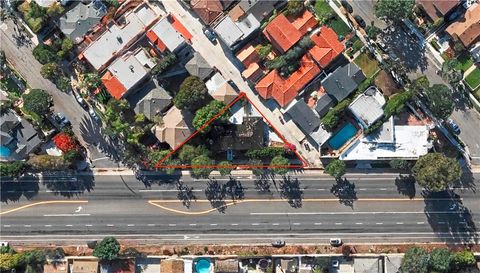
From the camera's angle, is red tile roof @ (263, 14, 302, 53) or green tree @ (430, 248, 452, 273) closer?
green tree @ (430, 248, 452, 273)

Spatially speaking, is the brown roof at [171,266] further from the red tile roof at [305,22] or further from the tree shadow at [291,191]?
the red tile roof at [305,22]

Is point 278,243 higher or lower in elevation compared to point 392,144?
lower

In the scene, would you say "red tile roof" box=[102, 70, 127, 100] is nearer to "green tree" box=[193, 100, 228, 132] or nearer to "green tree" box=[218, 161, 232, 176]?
"green tree" box=[193, 100, 228, 132]

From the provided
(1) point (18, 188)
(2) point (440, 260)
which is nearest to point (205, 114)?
(1) point (18, 188)

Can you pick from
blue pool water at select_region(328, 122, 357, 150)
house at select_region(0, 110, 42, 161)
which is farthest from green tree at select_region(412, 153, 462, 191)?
house at select_region(0, 110, 42, 161)

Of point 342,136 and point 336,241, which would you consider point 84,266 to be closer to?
point 336,241

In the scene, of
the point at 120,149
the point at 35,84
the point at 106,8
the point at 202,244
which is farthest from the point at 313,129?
the point at 35,84
